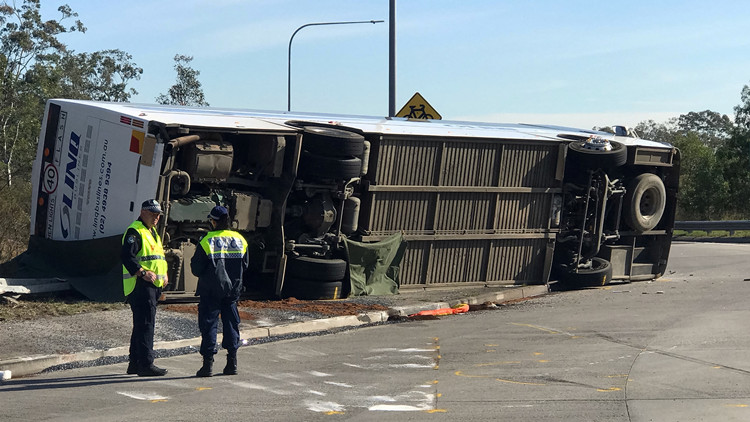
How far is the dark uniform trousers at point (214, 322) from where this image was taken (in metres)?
8.35

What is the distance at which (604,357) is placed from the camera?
31.5 ft

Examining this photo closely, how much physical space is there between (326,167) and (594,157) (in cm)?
515

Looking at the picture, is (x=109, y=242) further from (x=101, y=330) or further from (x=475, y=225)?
(x=475, y=225)

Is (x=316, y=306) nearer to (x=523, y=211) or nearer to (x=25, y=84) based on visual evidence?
(x=523, y=211)

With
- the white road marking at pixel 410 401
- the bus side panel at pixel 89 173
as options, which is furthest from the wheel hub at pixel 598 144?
the white road marking at pixel 410 401

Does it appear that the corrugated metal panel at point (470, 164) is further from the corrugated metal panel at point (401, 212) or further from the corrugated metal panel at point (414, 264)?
the corrugated metal panel at point (414, 264)

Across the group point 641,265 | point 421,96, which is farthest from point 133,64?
point 641,265

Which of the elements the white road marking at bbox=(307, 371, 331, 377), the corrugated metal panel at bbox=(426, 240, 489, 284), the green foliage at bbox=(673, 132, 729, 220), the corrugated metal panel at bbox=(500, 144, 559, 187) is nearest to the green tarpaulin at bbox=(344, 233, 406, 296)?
the corrugated metal panel at bbox=(426, 240, 489, 284)

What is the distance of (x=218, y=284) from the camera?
27.4 ft

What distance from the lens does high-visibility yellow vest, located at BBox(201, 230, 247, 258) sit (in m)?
8.41

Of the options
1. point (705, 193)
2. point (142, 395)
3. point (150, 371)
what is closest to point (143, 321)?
point (150, 371)

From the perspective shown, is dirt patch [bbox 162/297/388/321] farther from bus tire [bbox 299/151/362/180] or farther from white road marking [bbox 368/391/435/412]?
white road marking [bbox 368/391/435/412]

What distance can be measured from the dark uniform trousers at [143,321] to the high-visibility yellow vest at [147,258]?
63 mm

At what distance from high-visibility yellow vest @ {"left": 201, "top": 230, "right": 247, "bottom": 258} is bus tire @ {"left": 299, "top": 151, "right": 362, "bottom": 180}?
4.57 meters
